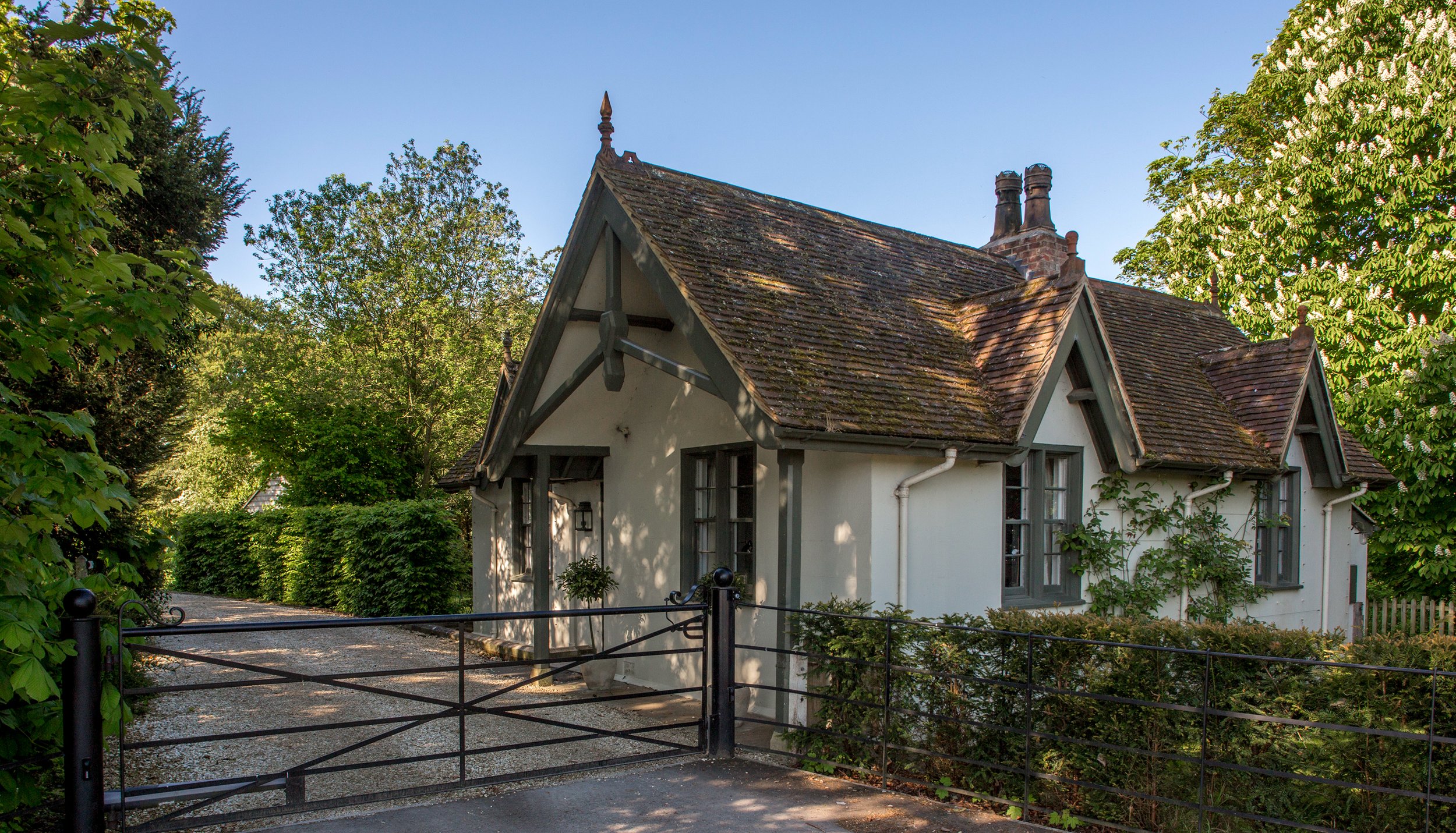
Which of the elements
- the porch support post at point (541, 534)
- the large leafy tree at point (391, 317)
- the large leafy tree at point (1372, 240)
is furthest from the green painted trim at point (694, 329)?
the large leafy tree at point (391, 317)

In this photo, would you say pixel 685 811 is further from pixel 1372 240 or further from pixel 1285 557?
pixel 1372 240

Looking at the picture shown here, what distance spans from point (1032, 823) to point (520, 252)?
30784 mm

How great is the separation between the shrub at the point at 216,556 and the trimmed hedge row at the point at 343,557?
0.04 m

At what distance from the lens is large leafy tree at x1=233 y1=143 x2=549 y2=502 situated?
28.9 metres

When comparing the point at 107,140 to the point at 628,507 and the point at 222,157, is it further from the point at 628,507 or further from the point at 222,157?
the point at 222,157

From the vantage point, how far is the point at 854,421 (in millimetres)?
8469

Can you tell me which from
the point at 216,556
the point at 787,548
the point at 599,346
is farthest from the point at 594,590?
the point at 216,556

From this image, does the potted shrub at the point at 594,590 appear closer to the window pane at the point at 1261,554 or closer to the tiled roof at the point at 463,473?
the tiled roof at the point at 463,473

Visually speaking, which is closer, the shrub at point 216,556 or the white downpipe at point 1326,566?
the white downpipe at point 1326,566

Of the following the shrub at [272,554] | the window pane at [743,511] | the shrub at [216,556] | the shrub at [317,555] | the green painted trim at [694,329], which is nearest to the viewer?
the green painted trim at [694,329]

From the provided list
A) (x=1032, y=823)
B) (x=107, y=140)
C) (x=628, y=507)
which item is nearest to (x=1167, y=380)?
(x=628, y=507)

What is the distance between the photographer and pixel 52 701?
16.2 ft

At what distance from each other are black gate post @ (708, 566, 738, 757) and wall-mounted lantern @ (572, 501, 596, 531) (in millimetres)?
5906

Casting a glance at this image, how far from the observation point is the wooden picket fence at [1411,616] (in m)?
15.8
